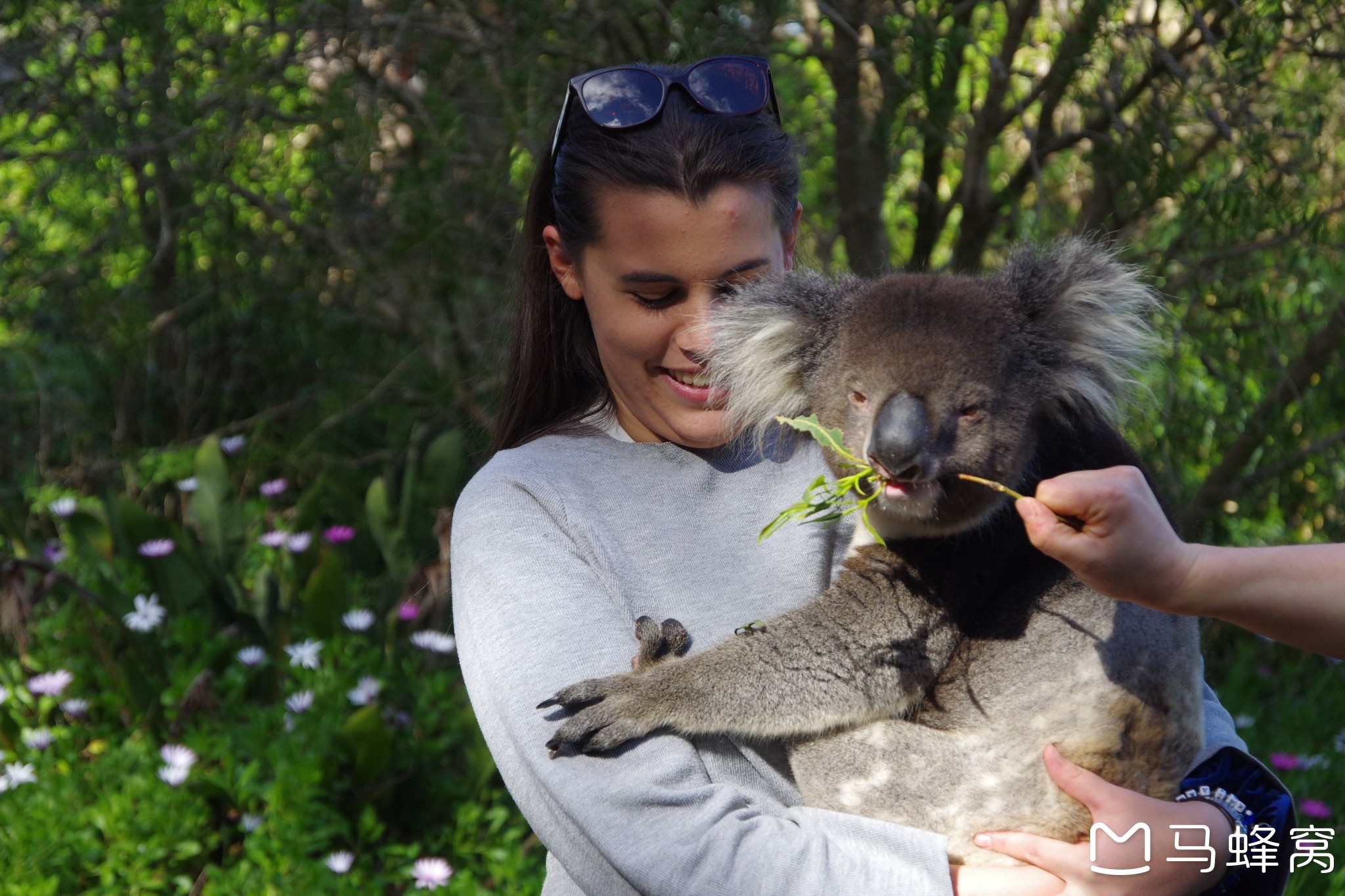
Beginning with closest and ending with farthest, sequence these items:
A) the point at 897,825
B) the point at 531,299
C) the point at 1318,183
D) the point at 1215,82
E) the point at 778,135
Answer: the point at 897,825, the point at 778,135, the point at 531,299, the point at 1215,82, the point at 1318,183

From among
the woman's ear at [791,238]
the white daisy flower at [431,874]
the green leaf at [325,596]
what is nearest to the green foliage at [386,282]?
the green leaf at [325,596]

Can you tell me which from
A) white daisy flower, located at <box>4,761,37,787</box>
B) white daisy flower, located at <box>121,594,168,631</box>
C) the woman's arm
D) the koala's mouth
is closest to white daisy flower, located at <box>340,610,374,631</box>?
white daisy flower, located at <box>121,594,168,631</box>

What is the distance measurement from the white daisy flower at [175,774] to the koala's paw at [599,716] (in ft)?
5.87

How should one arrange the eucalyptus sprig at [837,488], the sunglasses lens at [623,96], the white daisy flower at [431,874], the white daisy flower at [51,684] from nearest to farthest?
the eucalyptus sprig at [837,488]
the sunglasses lens at [623,96]
the white daisy flower at [431,874]
the white daisy flower at [51,684]

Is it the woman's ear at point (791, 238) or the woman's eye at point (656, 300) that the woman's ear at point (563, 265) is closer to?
the woman's eye at point (656, 300)

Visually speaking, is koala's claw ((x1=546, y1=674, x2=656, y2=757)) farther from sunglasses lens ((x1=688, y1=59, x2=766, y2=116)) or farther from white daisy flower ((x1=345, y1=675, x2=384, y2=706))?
white daisy flower ((x1=345, y1=675, x2=384, y2=706))

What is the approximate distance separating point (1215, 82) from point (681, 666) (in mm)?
2246

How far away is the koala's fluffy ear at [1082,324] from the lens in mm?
1590

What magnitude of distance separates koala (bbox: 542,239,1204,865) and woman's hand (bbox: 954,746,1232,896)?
0.31 feet

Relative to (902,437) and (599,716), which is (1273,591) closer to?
(902,437)

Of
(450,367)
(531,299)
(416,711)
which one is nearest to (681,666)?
(531,299)

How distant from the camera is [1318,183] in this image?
3.20 m

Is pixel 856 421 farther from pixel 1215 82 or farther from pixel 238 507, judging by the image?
pixel 238 507

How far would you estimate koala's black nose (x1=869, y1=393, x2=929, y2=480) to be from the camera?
141cm
